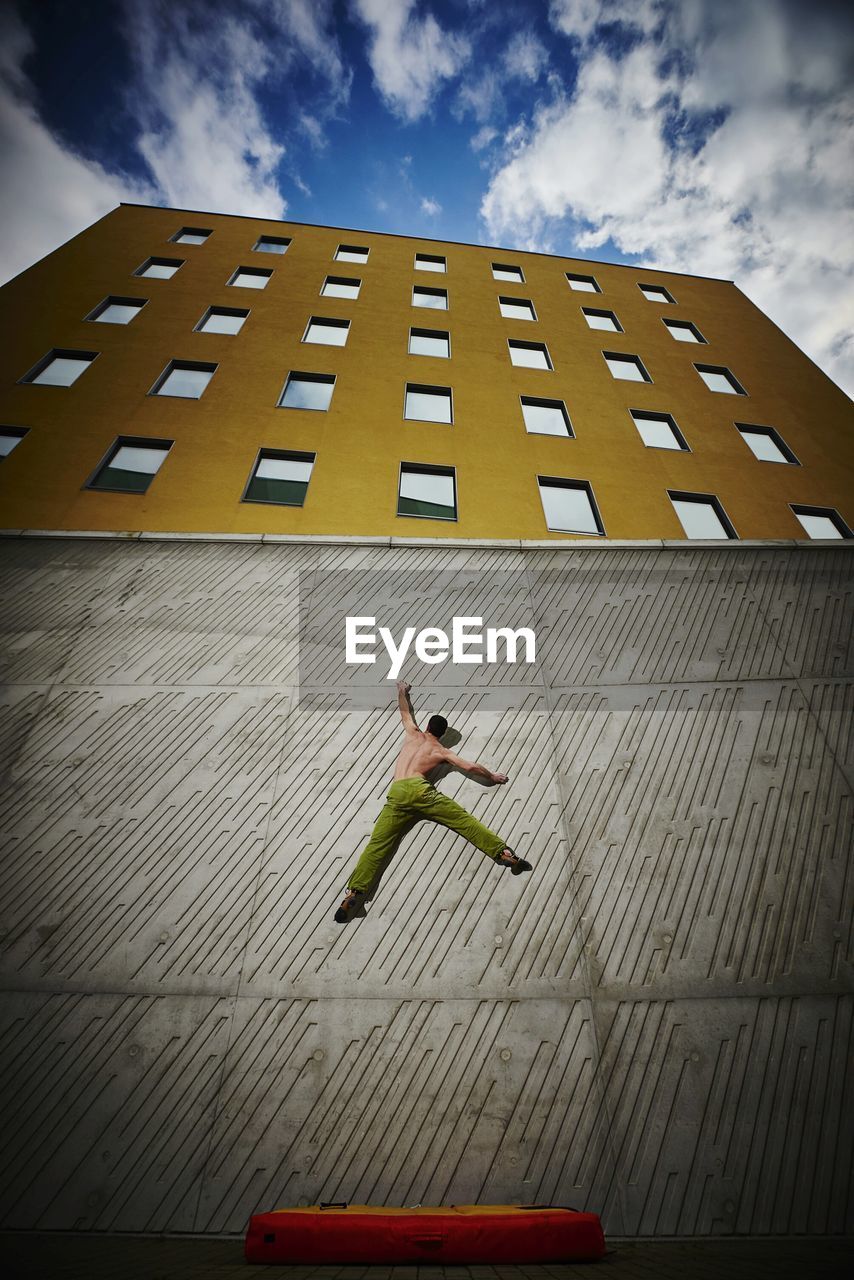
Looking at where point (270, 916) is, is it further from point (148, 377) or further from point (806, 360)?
point (806, 360)

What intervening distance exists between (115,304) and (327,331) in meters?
4.92

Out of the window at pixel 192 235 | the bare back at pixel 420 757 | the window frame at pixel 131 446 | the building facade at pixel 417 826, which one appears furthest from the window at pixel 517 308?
the bare back at pixel 420 757

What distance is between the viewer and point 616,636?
584 cm

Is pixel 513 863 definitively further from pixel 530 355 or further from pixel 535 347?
pixel 535 347

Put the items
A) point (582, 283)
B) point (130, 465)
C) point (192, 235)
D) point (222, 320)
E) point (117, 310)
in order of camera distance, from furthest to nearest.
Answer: point (582, 283), point (192, 235), point (222, 320), point (117, 310), point (130, 465)

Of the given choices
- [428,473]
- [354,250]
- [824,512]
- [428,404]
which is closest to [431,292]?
[354,250]

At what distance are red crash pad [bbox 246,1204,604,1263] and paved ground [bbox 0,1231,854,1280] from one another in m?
0.05

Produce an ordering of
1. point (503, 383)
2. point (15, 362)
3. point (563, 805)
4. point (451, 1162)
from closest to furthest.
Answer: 1. point (451, 1162)
2. point (563, 805)
3. point (15, 362)
4. point (503, 383)

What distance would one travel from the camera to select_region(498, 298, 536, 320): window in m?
12.1

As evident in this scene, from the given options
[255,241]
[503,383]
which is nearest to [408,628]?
[503,383]

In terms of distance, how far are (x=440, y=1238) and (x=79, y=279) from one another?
16636 millimetres

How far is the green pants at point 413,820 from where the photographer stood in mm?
4129

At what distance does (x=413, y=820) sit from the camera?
446 cm

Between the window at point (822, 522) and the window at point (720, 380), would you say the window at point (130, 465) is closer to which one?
the window at point (822, 522)
